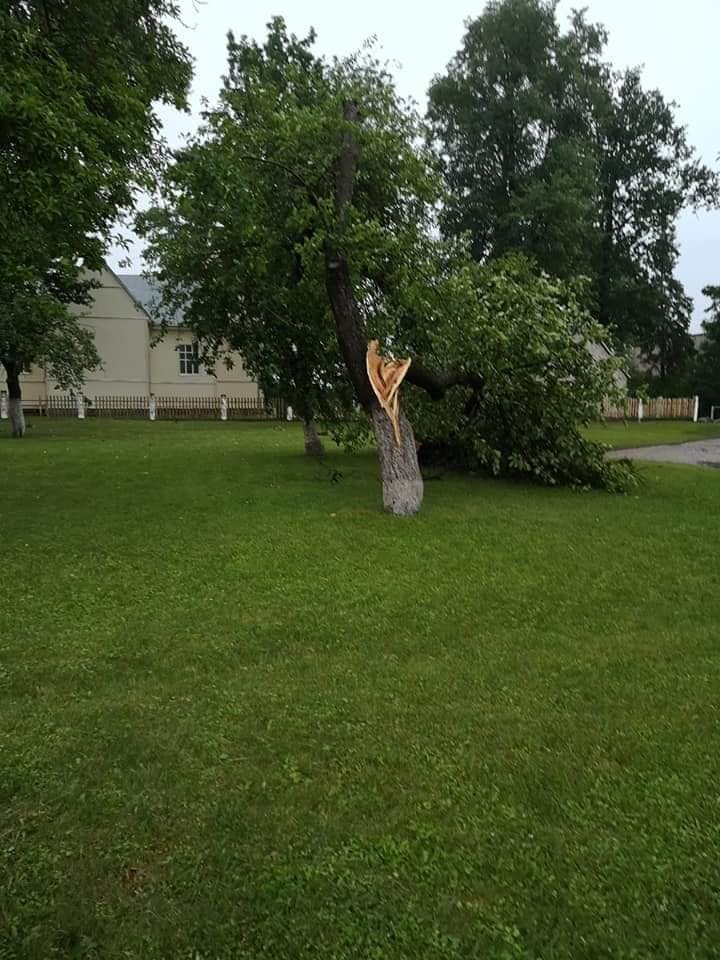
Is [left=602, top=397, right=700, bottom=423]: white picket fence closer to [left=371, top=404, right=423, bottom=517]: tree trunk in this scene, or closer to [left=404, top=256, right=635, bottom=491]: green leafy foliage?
[left=404, top=256, right=635, bottom=491]: green leafy foliage

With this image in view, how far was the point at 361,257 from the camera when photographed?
9469mm

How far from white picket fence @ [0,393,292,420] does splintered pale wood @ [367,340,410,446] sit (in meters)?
24.4

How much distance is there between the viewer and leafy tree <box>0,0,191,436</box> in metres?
6.94

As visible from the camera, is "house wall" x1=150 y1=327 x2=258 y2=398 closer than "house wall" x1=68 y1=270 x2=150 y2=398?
No

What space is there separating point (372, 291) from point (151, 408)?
2494cm

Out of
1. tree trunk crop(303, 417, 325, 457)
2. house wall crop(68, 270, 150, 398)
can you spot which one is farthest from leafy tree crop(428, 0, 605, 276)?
tree trunk crop(303, 417, 325, 457)

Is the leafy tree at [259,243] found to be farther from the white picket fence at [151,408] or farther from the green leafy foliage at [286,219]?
the white picket fence at [151,408]

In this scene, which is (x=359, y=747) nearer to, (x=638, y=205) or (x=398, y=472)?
(x=398, y=472)

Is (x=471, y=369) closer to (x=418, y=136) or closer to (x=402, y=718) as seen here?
(x=418, y=136)

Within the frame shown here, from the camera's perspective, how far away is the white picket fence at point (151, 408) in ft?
113

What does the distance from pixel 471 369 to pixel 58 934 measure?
9515 mm

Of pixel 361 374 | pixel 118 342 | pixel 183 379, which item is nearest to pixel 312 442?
pixel 361 374

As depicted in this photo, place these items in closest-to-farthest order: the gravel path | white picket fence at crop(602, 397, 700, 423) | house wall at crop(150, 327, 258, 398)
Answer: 1. the gravel path
2. house wall at crop(150, 327, 258, 398)
3. white picket fence at crop(602, 397, 700, 423)

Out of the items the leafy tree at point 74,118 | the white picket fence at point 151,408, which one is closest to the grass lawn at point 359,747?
the leafy tree at point 74,118
